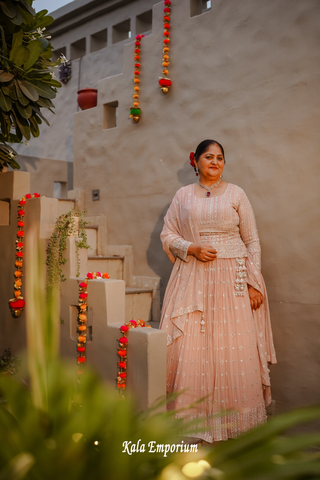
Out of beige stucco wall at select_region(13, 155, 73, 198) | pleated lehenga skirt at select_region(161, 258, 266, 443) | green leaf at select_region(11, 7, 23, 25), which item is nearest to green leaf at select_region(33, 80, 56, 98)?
green leaf at select_region(11, 7, 23, 25)

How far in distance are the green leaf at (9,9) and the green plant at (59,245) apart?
1.39 meters

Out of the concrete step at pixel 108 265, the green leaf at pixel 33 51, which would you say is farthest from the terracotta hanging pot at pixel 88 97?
the concrete step at pixel 108 265

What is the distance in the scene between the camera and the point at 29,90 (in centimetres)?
307

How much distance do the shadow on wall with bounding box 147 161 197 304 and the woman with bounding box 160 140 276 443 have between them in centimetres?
84

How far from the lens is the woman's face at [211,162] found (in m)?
2.79

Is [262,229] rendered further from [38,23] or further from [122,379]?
[38,23]

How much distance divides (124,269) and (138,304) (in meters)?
0.48

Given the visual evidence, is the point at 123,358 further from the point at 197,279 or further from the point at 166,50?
the point at 166,50

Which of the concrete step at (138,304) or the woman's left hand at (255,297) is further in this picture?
the concrete step at (138,304)

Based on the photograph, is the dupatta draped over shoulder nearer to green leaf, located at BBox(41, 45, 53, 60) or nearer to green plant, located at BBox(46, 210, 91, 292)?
green plant, located at BBox(46, 210, 91, 292)

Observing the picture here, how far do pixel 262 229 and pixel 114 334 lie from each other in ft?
4.39

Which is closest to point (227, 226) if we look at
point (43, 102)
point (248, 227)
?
point (248, 227)

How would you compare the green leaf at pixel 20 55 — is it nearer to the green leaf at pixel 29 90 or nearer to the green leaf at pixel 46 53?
the green leaf at pixel 29 90

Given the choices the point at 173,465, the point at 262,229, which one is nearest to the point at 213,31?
the point at 262,229
